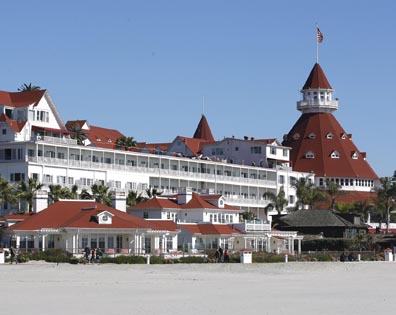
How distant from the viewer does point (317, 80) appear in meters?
146

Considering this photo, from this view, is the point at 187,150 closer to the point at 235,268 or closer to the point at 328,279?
the point at 235,268

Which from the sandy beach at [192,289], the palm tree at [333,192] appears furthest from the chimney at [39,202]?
the palm tree at [333,192]

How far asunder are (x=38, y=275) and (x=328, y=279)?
13969mm

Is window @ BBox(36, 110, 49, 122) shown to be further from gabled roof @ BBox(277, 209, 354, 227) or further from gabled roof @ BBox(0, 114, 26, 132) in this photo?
gabled roof @ BBox(277, 209, 354, 227)

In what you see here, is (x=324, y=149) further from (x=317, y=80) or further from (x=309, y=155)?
(x=317, y=80)

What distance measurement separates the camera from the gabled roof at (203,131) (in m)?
152

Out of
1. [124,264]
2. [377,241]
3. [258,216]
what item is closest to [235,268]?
[124,264]

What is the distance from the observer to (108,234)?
6931cm

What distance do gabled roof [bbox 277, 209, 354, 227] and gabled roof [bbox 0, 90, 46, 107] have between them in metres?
26.7

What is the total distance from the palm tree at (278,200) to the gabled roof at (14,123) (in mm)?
31144

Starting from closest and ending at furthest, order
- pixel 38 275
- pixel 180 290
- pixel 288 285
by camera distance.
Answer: pixel 180 290 → pixel 288 285 → pixel 38 275

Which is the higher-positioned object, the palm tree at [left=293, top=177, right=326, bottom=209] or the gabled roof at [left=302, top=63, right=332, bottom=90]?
the gabled roof at [left=302, top=63, right=332, bottom=90]

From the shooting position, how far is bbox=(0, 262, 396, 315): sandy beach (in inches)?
1273

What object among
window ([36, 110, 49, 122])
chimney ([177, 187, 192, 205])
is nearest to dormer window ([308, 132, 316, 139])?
window ([36, 110, 49, 122])
